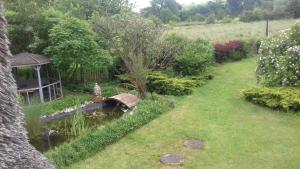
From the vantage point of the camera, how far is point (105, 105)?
1532 cm

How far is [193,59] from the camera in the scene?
18438 mm

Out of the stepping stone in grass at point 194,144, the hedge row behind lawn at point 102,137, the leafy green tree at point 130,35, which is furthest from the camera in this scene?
the leafy green tree at point 130,35

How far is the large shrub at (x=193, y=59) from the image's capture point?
1848 cm

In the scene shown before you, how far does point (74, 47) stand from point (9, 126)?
10077 mm

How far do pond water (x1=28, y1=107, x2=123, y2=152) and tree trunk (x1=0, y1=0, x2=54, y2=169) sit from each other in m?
5.14

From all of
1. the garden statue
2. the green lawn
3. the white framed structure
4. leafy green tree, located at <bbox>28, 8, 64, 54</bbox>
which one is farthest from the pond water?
leafy green tree, located at <bbox>28, 8, 64, 54</bbox>

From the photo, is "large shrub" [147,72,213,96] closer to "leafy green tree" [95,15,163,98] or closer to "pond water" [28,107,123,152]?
"leafy green tree" [95,15,163,98]

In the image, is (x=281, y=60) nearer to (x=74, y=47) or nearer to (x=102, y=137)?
(x=102, y=137)

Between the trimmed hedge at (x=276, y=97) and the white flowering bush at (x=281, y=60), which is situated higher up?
the white flowering bush at (x=281, y=60)

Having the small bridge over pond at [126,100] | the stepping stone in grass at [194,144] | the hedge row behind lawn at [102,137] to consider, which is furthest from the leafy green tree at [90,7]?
the stepping stone in grass at [194,144]

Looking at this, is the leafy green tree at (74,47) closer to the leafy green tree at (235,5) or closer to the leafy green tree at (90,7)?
the leafy green tree at (90,7)

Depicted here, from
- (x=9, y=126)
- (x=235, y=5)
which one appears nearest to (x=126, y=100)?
(x=9, y=126)

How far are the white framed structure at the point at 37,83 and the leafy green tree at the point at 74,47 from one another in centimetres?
67

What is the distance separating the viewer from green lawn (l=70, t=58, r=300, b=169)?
9.21 m
